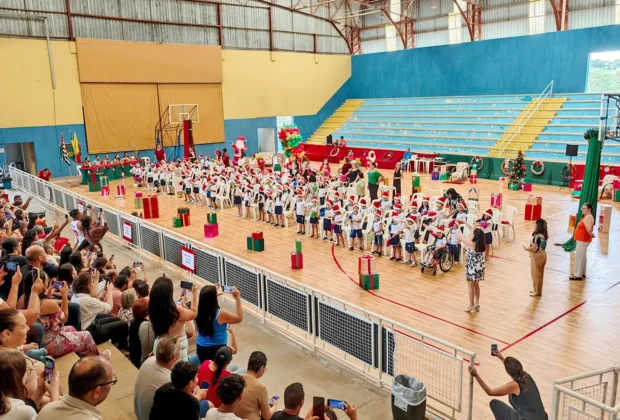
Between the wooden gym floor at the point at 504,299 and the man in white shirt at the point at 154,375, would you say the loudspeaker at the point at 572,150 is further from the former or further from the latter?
the man in white shirt at the point at 154,375

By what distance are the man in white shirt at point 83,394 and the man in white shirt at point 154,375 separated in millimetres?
843

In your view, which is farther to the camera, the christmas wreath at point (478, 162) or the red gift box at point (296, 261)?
the christmas wreath at point (478, 162)

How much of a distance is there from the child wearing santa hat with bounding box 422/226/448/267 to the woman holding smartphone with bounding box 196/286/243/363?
739cm

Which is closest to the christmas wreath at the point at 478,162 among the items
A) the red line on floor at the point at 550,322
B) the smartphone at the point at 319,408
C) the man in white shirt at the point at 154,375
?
the red line on floor at the point at 550,322

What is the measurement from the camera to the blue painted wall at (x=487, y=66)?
1116 inches

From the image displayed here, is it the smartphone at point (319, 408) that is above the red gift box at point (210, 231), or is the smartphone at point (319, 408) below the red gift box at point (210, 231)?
above

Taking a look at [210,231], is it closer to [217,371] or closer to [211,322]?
[211,322]

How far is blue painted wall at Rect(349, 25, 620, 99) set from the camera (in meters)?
28.3

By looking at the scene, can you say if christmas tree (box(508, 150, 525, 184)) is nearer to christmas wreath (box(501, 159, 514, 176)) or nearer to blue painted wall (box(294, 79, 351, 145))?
christmas wreath (box(501, 159, 514, 176))

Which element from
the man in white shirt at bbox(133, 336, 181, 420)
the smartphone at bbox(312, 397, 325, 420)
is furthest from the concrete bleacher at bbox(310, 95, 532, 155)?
the man in white shirt at bbox(133, 336, 181, 420)

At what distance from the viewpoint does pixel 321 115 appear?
4031cm

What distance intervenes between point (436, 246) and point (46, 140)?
24458 mm

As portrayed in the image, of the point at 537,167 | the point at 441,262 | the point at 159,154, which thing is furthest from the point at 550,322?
the point at 159,154

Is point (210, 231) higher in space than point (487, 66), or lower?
lower
